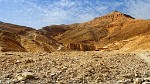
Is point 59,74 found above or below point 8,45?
below

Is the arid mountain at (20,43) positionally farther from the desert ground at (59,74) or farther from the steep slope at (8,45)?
the desert ground at (59,74)

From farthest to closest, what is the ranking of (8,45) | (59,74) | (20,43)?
(20,43)
(8,45)
(59,74)

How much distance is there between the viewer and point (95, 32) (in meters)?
178

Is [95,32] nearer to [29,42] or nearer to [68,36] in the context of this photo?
[68,36]

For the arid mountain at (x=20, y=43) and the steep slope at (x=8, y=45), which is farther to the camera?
the arid mountain at (x=20, y=43)

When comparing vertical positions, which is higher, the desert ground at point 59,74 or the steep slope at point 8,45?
the steep slope at point 8,45

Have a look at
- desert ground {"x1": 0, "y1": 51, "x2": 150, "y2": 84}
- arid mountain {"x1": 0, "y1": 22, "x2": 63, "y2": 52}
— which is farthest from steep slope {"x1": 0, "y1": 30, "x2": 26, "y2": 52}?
desert ground {"x1": 0, "y1": 51, "x2": 150, "y2": 84}

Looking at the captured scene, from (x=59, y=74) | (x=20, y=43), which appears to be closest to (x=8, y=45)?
(x=20, y=43)

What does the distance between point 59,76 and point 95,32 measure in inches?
6539

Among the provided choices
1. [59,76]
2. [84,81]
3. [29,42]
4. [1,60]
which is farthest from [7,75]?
[29,42]

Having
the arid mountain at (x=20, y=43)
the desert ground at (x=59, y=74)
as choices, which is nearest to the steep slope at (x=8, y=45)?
the arid mountain at (x=20, y=43)

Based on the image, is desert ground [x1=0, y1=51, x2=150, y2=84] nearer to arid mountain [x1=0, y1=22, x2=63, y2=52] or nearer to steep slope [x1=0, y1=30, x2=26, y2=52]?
steep slope [x1=0, y1=30, x2=26, y2=52]

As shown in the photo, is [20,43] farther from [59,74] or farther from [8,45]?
[59,74]

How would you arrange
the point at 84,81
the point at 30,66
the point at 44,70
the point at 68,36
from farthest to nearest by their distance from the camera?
the point at 68,36
the point at 30,66
the point at 44,70
the point at 84,81
